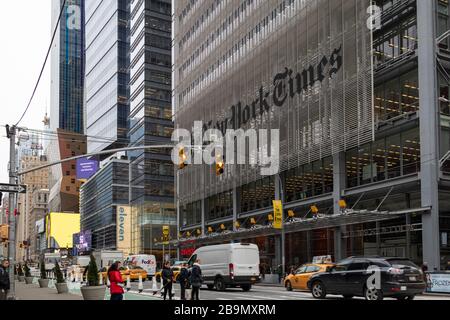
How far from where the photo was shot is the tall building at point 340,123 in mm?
37156

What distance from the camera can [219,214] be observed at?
66500 mm

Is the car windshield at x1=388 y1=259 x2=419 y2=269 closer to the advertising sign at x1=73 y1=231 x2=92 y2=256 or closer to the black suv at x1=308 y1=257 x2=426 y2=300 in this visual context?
the black suv at x1=308 y1=257 x2=426 y2=300

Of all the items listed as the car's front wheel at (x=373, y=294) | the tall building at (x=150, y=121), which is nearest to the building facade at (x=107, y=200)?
the tall building at (x=150, y=121)

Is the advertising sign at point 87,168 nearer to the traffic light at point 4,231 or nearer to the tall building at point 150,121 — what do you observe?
the tall building at point 150,121

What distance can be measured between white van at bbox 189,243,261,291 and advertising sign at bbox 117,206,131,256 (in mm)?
78133

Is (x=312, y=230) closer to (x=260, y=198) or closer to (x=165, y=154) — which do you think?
(x=260, y=198)

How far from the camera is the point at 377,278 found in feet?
69.5

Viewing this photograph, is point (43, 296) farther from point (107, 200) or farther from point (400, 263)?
point (107, 200)

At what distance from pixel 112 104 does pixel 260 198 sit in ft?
263

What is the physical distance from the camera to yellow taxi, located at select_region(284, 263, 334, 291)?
29.8 meters

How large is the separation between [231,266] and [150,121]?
3130 inches

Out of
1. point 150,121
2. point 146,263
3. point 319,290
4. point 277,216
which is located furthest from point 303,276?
point 150,121

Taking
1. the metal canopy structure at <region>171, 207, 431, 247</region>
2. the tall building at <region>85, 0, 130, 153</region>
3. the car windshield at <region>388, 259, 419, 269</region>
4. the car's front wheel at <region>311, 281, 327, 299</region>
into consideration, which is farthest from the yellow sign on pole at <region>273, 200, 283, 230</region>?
the tall building at <region>85, 0, 130, 153</region>
